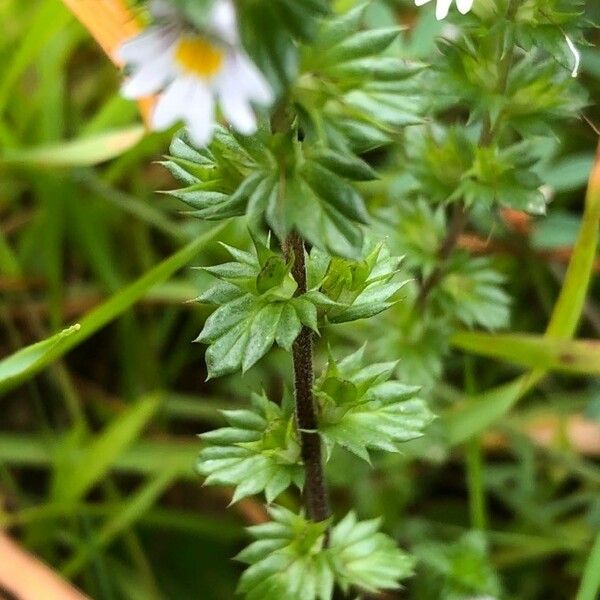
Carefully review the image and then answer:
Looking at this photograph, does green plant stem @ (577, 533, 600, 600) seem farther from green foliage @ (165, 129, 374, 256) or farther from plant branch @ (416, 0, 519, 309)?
green foliage @ (165, 129, 374, 256)

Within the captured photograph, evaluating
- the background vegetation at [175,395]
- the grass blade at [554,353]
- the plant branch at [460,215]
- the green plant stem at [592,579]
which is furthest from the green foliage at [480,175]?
the green plant stem at [592,579]

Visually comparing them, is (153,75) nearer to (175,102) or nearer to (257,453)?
(175,102)

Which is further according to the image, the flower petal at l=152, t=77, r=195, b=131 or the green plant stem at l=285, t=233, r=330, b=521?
the green plant stem at l=285, t=233, r=330, b=521

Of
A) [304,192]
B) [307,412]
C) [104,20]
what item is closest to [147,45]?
[304,192]

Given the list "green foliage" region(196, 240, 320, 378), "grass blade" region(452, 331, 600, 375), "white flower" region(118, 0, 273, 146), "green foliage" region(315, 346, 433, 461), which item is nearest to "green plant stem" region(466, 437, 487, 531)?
"grass blade" region(452, 331, 600, 375)

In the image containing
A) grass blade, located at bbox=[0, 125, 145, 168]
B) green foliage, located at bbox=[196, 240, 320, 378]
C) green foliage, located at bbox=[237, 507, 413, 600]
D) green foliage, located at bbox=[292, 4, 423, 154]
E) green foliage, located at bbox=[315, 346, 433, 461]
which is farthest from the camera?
grass blade, located at bbox=[0, 125, 145, 168]

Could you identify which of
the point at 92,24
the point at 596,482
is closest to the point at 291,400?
the point at 92,24
